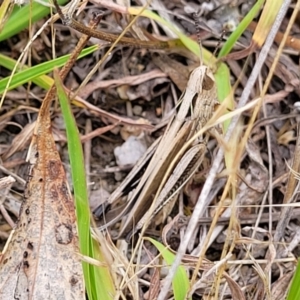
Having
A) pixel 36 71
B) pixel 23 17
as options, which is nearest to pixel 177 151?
pixel 36 71

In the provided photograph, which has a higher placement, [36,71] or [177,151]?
[36,71]

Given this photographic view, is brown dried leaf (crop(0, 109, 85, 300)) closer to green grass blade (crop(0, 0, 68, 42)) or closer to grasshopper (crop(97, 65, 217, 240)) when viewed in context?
grasshopper (crop(97, 65, 217, 240))

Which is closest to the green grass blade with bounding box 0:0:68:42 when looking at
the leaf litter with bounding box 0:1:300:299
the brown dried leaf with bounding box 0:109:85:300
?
the leaf litter with bounding box 0:1:300:299

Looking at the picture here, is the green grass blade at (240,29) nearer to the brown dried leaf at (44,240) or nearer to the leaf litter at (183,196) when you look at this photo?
the leaf litter at (183,196)

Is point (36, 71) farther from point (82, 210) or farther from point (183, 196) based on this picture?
point (183, 196)

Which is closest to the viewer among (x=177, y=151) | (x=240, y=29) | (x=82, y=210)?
(x=82, y=210)

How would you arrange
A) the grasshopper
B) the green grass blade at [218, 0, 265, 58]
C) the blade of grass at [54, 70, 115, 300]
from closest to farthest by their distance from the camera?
1. the blade of grass at [54, 70, 115, 300]
2. the grasshopper
3. the green grass blade at [218, 0, 265, 58]
